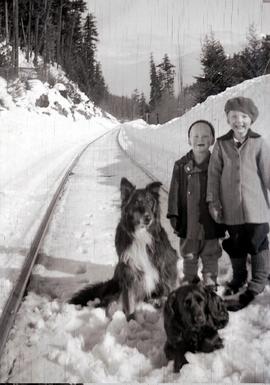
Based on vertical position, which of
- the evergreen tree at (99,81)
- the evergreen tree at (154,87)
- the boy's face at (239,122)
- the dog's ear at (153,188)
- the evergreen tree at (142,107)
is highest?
the evergreen tree at (99,81)

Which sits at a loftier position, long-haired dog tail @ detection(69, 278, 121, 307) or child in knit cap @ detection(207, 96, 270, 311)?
child in knit cap @ detection(207, 96, 270, 311)

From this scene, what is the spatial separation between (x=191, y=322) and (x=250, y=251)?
2.62ft

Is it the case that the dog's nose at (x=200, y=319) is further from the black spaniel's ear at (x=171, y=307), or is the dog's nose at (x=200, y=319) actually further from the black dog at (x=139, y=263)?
the black dog at (x=139, y=263)

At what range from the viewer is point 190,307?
2.80m

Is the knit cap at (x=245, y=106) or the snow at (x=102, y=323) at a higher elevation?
the knit cap at (x=245, y=106)

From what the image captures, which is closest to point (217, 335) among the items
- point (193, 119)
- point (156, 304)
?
point (156, 304)

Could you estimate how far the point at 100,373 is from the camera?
2.68m

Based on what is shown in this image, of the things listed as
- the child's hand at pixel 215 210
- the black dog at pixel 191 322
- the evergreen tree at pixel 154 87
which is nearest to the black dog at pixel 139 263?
the black dog at pixel 191 322

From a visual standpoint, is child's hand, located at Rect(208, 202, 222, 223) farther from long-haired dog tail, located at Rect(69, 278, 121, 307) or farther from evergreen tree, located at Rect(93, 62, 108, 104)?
evergreen tree, located at Rect(93, 62, 108, 104)

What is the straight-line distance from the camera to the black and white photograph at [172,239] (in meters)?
2.83

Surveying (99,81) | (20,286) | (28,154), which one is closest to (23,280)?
(20,286)

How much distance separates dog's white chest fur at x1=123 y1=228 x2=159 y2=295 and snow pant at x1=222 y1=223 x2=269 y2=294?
597mm

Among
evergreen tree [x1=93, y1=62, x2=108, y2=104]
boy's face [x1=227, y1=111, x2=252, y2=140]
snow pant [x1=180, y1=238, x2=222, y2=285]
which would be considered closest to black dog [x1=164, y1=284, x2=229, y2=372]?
snow pant [x1=180, y1=238, x2=222, y2=285]

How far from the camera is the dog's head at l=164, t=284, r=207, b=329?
9.16 feet
